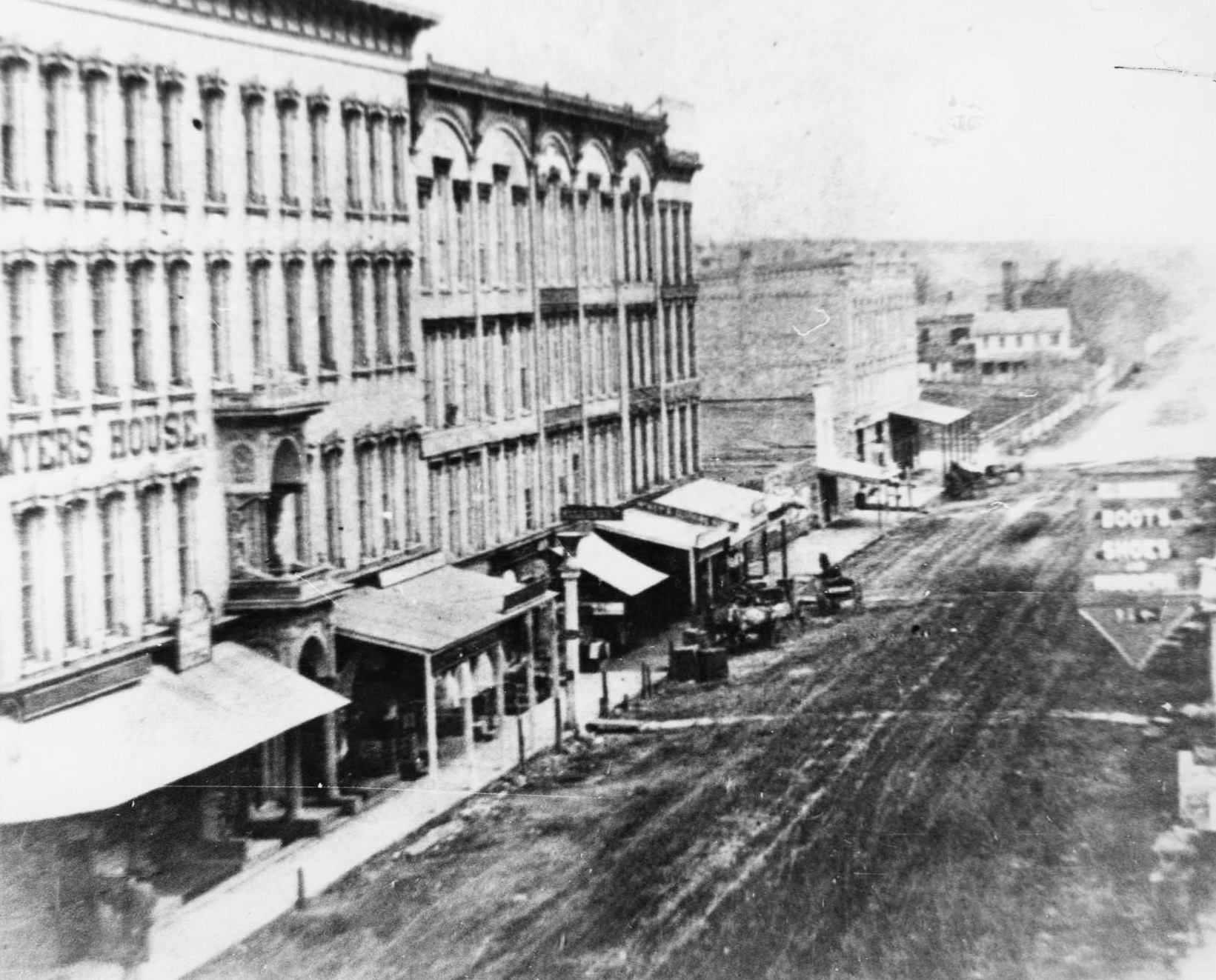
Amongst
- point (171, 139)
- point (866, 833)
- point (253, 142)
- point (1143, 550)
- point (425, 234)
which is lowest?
point (866, 833)

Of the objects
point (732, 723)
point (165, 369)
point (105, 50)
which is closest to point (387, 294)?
point (165, 369)

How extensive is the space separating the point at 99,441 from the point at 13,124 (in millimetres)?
3358

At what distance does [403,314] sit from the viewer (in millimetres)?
20609

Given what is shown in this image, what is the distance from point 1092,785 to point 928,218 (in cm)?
671

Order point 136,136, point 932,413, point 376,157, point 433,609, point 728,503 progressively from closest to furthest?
point 136,136 < point 376,157 < point 433,609 < point 932,413 < point 728,503

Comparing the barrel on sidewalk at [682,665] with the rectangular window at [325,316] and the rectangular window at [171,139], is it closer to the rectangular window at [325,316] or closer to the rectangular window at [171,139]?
the rectangular window at [325,316]

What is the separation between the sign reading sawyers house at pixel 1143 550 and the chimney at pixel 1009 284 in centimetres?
239

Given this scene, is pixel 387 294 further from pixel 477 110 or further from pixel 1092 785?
pixel 1092 785

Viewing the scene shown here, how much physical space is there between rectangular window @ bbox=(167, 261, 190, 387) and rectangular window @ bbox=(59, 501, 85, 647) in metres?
2.16

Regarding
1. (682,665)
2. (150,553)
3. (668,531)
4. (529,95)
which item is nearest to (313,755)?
(150,553)

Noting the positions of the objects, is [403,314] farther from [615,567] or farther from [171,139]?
[615,567]

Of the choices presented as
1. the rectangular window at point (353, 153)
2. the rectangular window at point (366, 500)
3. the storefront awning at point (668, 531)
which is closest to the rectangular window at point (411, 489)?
the rectangular window at point (366, 500)

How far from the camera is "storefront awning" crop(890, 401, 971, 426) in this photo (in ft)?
63.2

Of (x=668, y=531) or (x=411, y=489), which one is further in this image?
(x=668, y=531)
